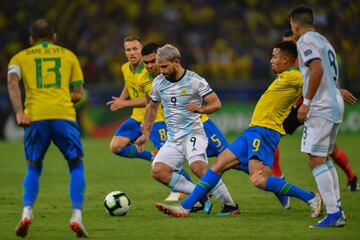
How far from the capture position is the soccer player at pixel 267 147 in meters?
9.16

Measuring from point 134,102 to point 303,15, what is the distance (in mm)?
3677

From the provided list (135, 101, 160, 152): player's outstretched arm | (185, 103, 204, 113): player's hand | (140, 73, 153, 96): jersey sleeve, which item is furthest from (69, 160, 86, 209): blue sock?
(140, 73, 153, 96): jersey sleeve

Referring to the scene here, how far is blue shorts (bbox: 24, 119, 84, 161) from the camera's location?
26.0 ft

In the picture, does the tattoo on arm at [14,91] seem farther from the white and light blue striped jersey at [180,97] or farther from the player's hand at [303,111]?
the player's hand at [303,111]

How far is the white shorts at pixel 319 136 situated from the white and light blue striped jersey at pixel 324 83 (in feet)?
0.19

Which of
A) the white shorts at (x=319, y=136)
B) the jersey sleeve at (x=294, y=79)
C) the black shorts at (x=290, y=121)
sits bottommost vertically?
the black shorts at (x=290, y=121)

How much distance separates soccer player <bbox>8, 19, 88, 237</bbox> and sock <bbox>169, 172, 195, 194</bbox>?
6.30 feet

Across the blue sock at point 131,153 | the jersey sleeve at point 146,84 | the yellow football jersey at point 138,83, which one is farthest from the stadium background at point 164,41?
the jersey sleeve at point 146,84

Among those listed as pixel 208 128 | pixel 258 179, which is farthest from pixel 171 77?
pixel 258 179

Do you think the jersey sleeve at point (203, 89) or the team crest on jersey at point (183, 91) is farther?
the team crest on jersey at point (183, 91)

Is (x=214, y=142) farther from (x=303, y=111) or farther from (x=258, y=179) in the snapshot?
(x=303, y=111)

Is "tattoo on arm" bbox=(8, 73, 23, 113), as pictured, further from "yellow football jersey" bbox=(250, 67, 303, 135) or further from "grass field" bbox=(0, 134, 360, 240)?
"yellow football jersey" bbox=(250, 67, 303, 135)

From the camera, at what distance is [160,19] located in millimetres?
27625

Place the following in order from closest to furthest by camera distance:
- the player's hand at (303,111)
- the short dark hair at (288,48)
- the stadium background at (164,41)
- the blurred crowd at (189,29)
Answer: the player's hand at (303,111), the short dark hair at (288,48), the stadium background at (164,41), the blurred crowd at (189,29)
